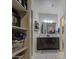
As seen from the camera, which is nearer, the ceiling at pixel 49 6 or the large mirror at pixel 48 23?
the ceiling at pixel 49 6

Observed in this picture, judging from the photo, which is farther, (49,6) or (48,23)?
(48,23)

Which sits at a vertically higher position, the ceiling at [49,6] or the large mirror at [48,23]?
the ceiling at [49,6]

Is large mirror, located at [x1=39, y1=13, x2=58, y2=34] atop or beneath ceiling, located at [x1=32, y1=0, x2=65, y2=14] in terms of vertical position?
beneath

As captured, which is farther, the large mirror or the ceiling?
the large mirror

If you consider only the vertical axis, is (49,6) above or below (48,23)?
above
